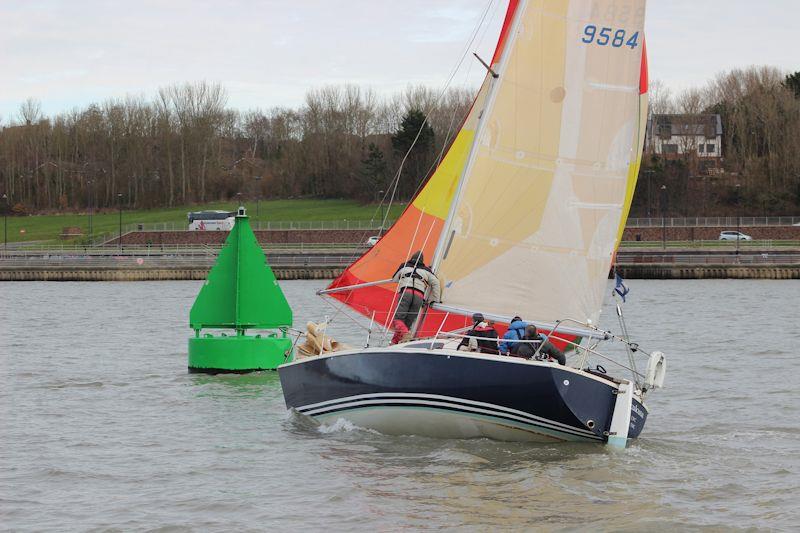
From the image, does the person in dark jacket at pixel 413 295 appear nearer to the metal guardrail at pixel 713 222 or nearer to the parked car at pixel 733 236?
the parked car at pixel 733 236

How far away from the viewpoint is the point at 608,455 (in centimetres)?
1673

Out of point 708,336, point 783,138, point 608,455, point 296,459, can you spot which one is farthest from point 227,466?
point 783,138

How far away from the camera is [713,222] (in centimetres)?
9788

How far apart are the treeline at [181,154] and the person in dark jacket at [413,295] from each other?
353 feet

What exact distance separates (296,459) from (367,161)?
102 meters

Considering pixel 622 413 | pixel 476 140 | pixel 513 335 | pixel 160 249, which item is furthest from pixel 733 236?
pixel 513 335

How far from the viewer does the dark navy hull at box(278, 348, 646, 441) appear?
16.0 meters

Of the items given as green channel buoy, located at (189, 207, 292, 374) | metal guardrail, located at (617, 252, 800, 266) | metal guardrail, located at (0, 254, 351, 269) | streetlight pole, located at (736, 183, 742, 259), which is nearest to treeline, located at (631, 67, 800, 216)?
streetlight pole, located at (736, 183, 742, 259)

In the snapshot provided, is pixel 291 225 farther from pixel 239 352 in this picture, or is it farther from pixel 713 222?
pixel 239 352

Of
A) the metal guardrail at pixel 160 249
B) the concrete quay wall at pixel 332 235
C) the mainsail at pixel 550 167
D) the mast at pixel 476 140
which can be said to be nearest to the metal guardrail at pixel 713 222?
the concrete quay wall at pixel 332 235

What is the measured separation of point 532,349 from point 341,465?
3050mm

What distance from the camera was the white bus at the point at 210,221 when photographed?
344 ft

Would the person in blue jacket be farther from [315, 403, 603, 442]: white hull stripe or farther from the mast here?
the mast

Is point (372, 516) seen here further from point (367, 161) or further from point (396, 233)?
point (367, 161)
